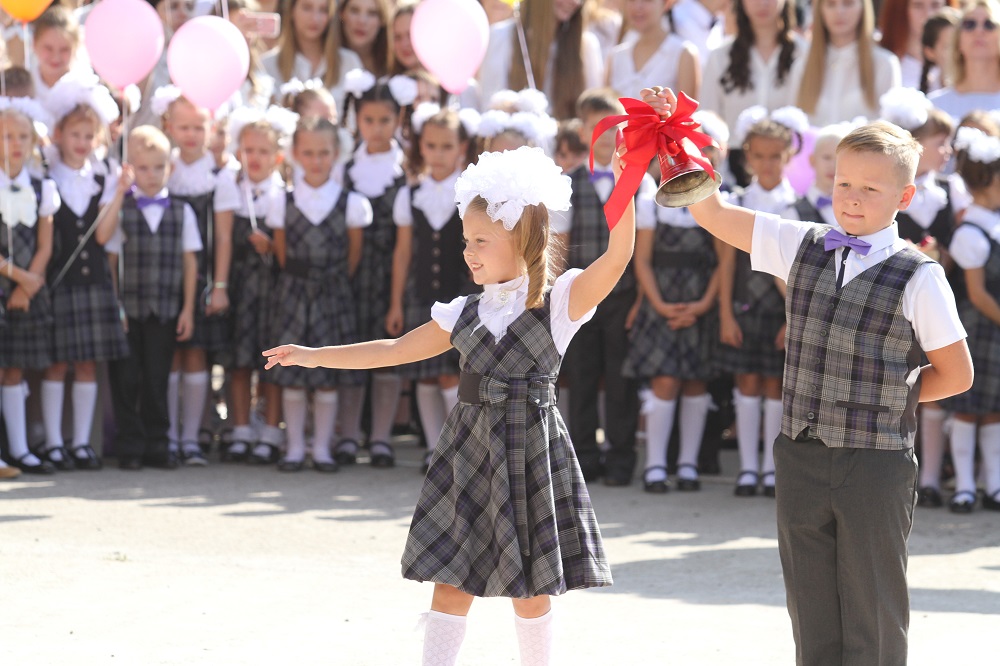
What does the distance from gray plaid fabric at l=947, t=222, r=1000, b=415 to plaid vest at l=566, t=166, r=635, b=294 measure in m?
1.68

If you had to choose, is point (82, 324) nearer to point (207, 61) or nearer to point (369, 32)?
point (207, 61)

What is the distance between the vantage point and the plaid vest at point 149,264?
7.07 meters

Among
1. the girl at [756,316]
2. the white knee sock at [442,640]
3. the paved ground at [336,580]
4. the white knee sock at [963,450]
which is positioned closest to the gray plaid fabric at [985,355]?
the white knee sock at [963,450]

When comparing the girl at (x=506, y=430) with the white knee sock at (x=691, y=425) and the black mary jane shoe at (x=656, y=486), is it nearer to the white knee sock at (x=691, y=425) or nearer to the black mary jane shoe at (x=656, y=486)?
the black mary jane shoe at (x=656, y=486)

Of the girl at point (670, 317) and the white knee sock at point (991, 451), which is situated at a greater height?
the girl at point (670, 317)

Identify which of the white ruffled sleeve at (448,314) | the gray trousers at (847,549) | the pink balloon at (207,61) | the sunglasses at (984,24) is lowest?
the gray trousers at (847,549)

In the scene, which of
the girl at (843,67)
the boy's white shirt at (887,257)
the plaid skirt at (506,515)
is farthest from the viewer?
the girl at (843,67)

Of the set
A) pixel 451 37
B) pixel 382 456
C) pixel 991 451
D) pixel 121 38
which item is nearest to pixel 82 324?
pixel 121 38

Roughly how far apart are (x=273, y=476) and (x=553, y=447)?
365 cm

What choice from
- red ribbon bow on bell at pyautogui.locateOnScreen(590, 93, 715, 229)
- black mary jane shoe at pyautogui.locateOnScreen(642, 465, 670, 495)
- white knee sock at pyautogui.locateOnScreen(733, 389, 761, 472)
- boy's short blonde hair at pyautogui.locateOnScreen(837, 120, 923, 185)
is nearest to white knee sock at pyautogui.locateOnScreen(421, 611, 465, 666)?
red ribbon bow on bell at pyautogui.locateOnScreen(590, 93, 715, 229)

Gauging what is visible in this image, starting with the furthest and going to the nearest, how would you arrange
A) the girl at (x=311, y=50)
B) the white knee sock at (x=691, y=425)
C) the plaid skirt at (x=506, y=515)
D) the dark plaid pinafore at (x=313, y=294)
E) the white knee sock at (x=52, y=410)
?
the girl at (x=311, y=50)
the dark plaid pinafore at (x=313, y=294)
the white knee sock at (x=52, y=410)
the white knee sock at (x=691, y=425)
the plaid skirt at (x=506, y=515)

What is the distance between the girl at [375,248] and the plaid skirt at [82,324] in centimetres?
130

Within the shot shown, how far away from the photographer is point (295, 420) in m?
7.22

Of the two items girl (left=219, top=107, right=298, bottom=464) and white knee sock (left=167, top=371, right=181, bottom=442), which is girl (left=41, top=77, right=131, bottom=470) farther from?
girl (left=219, top=107, right=298, bottom=464)
